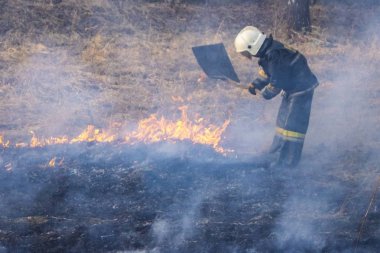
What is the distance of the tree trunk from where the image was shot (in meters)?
13.4

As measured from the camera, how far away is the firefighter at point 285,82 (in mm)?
6664

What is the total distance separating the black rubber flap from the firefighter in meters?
0.47

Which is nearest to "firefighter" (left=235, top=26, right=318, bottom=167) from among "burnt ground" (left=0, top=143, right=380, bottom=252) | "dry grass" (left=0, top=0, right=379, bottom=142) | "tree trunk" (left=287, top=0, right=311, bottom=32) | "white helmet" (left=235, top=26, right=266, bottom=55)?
"white helmet" (left=235, top=26, right=266, bottom=55)

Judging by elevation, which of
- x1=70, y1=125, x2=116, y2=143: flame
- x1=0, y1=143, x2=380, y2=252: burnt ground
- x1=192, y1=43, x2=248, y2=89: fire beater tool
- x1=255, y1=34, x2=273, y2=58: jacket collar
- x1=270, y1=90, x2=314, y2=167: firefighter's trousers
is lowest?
x1=0, y1=143, x2=380, y2=252: burnt ground

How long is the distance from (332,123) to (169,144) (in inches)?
147

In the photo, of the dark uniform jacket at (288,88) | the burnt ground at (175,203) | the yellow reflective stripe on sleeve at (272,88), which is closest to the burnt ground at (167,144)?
the burnt ground at (175,203)

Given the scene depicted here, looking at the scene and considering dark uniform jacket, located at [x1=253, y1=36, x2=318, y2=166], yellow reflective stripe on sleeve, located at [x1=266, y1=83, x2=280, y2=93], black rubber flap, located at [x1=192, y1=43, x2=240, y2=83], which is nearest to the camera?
dark uniform jacket, located at [x1=253, y1=36, x2=318, y2=166]

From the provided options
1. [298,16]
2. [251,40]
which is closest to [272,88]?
[251,40]

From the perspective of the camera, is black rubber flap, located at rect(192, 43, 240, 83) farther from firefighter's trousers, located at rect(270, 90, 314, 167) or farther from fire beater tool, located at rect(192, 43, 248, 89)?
firefighter's trousers, located at rect(270, 90, 314, 167)

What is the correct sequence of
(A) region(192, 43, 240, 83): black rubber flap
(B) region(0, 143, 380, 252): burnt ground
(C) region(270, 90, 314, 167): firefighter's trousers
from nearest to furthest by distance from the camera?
(B) region(0, 143, 380, 252): burnt ground < (C) region(270, 90, 314, 167): firefighter's trousers < (A) region(192, 43, 240, 83): black rubber flap

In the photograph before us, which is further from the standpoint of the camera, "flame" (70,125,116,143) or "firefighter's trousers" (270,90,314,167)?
"flame" (70,125,116,143)

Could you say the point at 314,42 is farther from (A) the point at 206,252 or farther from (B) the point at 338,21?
(A) the point at 206,252

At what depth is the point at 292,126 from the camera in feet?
23.3

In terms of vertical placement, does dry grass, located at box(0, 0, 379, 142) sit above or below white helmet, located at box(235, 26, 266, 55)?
below
